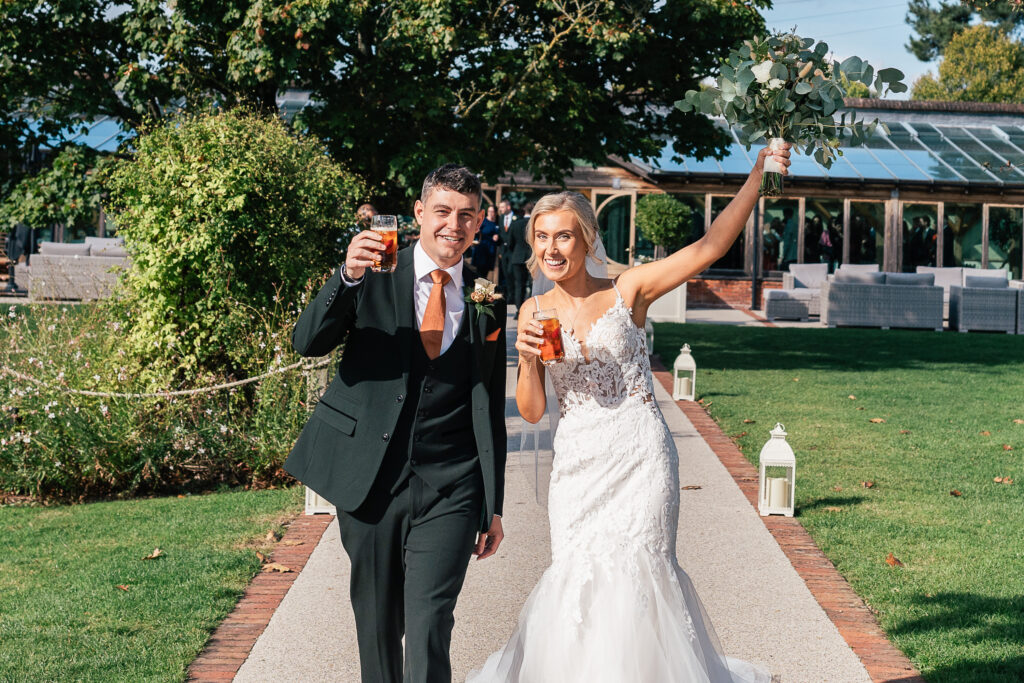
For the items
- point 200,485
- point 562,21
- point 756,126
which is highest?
point 562,21

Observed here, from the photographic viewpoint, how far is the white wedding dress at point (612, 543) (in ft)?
12.5

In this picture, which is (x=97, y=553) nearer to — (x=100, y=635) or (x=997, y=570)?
(x=100, y=635)

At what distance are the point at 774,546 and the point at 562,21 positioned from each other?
31.6 feet

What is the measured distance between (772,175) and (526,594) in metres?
2.93

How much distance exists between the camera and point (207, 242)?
30.2ft

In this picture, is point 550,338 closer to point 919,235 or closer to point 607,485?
point 607,485

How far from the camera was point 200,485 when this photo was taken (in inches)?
356

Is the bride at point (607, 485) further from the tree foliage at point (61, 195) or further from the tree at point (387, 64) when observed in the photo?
the tree foliage at point (61, 195)

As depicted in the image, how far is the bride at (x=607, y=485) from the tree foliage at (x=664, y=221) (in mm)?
22647

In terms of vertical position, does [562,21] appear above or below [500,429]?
above

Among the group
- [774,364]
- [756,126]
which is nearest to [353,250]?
[756,126]

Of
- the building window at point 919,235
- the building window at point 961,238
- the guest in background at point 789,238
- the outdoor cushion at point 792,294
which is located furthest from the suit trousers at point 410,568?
the building window at point 961,238

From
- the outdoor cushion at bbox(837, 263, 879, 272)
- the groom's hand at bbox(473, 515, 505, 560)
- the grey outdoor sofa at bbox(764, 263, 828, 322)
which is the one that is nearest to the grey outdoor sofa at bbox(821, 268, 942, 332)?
the grey outdoor sofa at bbox(764, 263, 828, 322)

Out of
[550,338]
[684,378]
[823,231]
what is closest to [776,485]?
[550,338]
